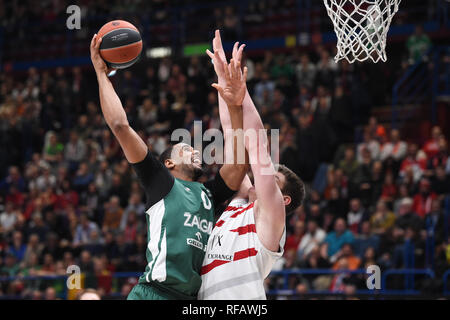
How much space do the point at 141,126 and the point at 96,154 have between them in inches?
44.5

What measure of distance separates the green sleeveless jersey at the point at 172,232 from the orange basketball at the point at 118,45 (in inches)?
26.5

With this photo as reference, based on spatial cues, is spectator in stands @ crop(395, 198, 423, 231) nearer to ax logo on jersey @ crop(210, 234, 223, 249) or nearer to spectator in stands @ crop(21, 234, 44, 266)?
ax logo on jersey @ crop(210, 234, 223, 249)

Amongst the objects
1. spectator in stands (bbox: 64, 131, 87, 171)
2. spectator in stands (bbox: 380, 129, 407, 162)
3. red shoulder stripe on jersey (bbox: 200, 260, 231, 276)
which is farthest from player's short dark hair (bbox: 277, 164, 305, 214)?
spectator in stands (bbox: 64, 131, 87, 171)

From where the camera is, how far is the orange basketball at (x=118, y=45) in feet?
15.2

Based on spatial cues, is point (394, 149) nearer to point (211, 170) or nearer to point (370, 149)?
point (370, 149)

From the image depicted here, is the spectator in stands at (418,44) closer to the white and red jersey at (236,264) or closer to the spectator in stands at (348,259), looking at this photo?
the spectator in stands at (348,259)

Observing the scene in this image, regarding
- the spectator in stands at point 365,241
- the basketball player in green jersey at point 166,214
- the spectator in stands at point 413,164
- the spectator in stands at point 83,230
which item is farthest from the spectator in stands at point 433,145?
the basketball player in green jersey at point 166,214

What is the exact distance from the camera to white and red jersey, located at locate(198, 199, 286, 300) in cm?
438

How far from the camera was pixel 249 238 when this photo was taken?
4.50 metres

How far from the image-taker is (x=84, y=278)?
437 inches

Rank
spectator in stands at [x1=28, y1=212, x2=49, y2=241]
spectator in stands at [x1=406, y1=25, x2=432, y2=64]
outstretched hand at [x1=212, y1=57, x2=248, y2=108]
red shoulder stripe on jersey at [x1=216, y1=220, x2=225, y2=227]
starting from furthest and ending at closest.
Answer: spectator in stands at [x1=406, y1=25, x2=432, y2=64], spectator in stands at [x1=28, y1=212, x2=49, y2=241], red shoulder stripe on jersey at [x1=216, y1=220, x2=225, y2=227], outstretched hand at [x1=212, y1=57, x2=248, y2=108]

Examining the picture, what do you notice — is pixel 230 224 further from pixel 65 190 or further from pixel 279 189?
pixel 65 190

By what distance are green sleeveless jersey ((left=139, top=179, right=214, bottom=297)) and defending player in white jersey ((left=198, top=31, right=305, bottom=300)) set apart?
0.33ft

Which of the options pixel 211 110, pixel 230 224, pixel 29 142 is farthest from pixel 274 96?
pixel 230 224
